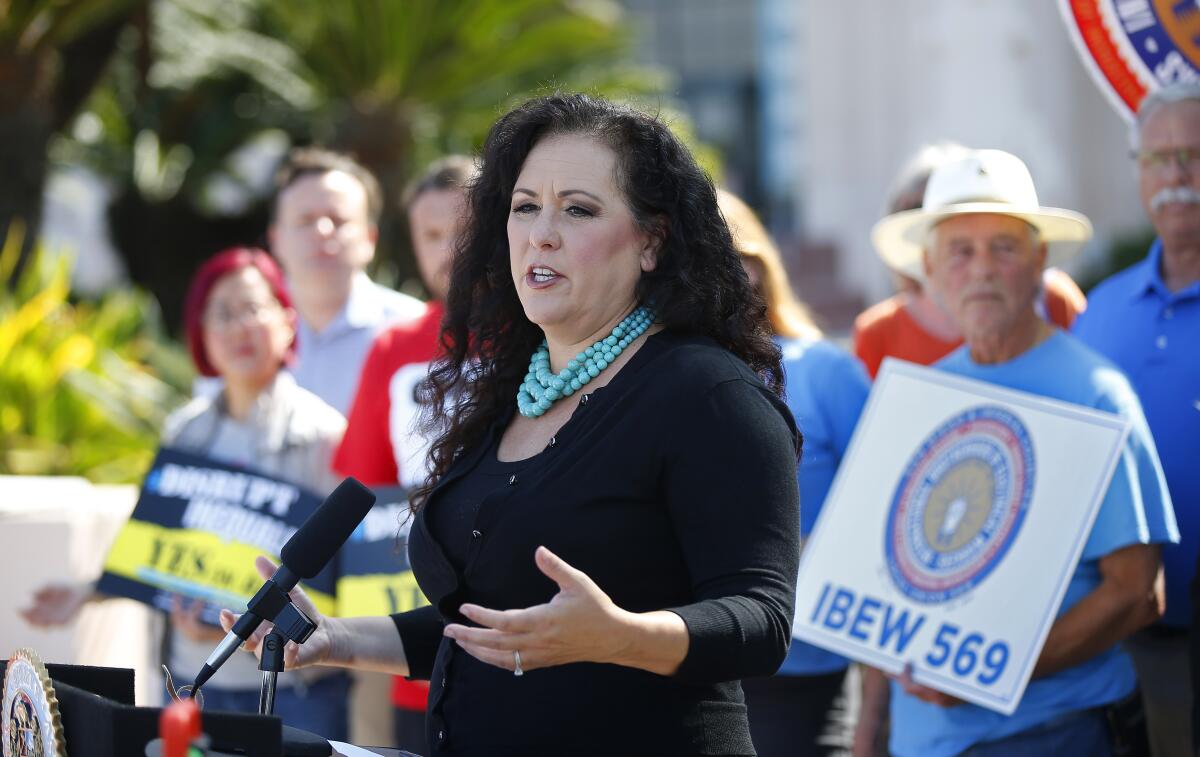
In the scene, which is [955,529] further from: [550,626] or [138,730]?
[138,730]

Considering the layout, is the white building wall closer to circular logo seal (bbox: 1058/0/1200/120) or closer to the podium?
circular logo seal (bbox: 1058/0/1200/120)

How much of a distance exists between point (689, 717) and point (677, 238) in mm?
834

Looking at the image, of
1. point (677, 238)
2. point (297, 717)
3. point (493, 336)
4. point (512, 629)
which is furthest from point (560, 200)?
point (297, 717)

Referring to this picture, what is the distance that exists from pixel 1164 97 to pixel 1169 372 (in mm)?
757

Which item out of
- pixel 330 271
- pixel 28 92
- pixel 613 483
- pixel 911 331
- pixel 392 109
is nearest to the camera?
pixel 613 483

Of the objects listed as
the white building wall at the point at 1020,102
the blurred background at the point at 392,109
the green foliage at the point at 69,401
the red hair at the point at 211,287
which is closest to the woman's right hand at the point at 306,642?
the red hair at the point at 211,287

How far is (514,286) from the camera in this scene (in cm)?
301

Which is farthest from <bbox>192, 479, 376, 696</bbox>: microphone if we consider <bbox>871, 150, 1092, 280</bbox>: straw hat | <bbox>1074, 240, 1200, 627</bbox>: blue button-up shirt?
<bbox>1074, 240, 1200, 627</bbox>: blue button-up shirt

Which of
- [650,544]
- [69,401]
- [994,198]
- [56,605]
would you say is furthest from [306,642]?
[69,401]

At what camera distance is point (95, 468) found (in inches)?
375

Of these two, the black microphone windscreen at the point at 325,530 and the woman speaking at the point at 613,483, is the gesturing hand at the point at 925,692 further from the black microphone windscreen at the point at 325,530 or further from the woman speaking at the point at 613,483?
the black microphone windscreen at the point at 325,530

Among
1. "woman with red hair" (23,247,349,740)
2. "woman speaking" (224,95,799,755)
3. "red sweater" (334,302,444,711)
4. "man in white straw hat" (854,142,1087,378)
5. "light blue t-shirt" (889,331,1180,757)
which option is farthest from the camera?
"man in white straw hat" (854,142,1087,378)

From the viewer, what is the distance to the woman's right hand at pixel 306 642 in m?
2.67

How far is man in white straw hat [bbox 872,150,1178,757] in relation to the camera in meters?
3.66
